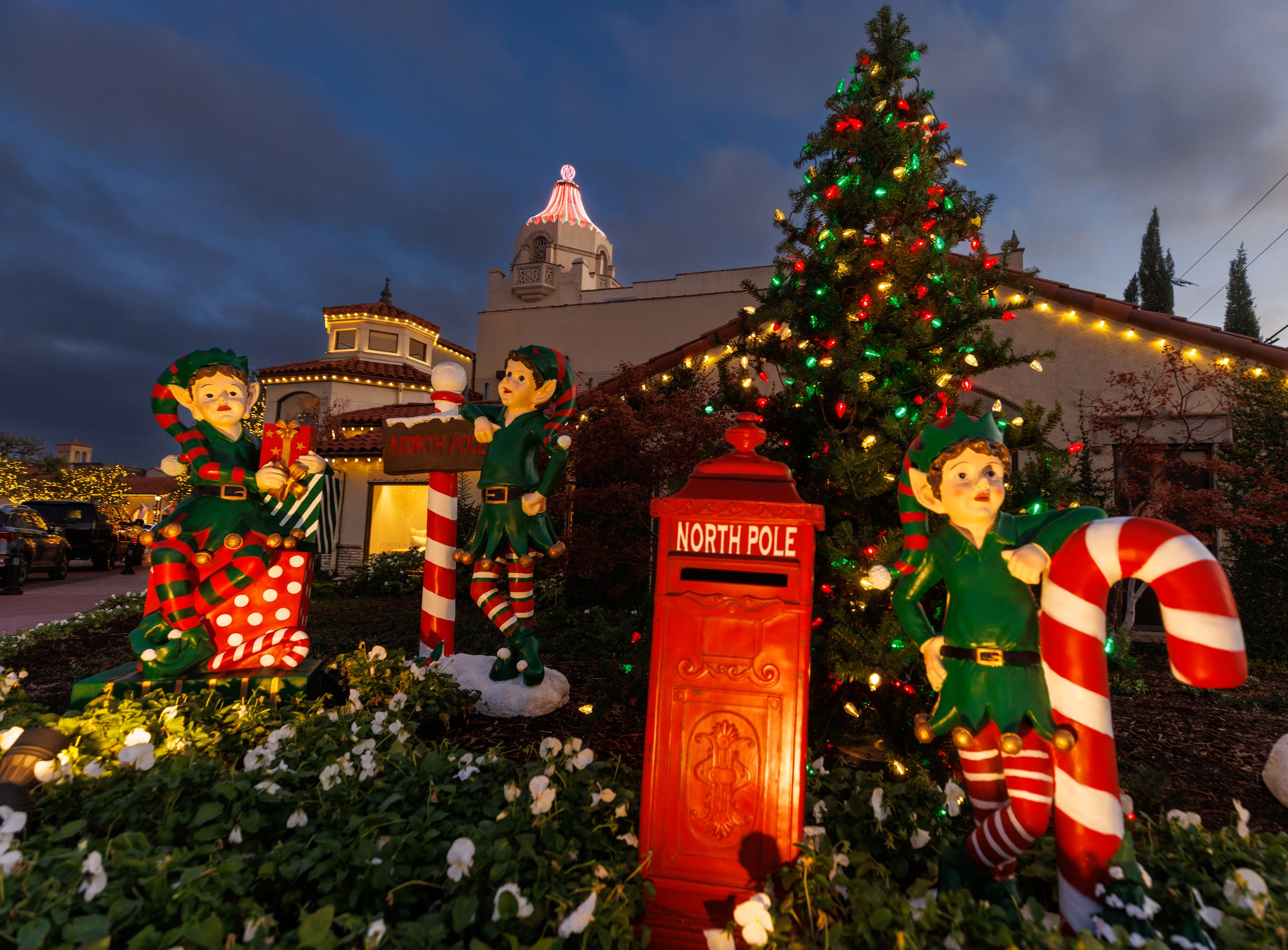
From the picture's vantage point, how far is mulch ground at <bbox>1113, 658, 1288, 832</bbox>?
3314 mm

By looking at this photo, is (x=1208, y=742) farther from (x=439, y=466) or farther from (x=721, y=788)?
(x=439, y=466)

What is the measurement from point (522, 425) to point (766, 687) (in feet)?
9.14

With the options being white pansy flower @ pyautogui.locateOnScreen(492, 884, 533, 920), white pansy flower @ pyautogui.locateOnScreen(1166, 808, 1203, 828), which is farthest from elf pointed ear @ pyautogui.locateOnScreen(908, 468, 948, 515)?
white pansy flower @ pyautogui.locateOnScreen(492, 884, 533, 920)

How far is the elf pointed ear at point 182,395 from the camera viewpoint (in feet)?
12.3

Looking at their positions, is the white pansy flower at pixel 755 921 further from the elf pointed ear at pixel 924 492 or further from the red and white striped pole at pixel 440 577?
the red and white striped pole at pixel 440 577

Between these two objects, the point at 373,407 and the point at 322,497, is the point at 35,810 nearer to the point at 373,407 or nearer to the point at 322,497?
the point at 322,497

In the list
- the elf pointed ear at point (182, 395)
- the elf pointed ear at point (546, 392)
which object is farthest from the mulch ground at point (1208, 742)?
the elf pointed ear at point (182, 395)

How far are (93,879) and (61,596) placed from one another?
12474mm

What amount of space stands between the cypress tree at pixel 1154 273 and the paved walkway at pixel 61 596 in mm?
26351

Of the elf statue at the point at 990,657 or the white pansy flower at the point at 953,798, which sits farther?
the white pansy flower at the point at 953,798

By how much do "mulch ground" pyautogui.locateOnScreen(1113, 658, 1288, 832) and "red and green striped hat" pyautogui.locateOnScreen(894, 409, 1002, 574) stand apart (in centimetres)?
211

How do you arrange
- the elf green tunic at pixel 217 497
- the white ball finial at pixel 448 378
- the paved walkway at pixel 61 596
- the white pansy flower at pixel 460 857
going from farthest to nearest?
1. the paved walkway at pixel 61 596
2. the white ball finial at pixel 448 378
3. the elf green tunic at pixel 217 497
4. the white pansy flower at pixel 460 857

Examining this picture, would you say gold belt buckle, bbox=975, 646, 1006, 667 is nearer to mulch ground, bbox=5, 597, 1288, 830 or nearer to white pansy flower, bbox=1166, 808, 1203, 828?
white pansy flower, bbox=1166, 808, 1203, 828

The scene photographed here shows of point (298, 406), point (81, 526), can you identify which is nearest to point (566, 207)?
point (298, 406)
